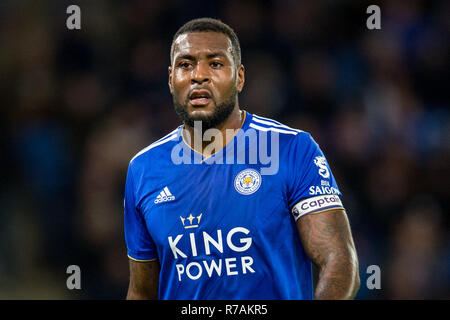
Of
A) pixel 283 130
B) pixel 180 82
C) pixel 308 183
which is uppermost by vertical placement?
pixel 180 82

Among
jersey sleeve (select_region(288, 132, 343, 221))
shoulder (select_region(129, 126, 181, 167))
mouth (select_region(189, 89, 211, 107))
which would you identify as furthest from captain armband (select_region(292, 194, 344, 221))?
shoulder (select_region(129, 126, 181, 167))

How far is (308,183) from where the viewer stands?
3205 millimetres

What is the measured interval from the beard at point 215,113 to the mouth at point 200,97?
3 cm

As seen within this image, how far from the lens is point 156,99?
7352 millimetres

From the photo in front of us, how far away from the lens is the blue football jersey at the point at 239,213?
317 centimetres

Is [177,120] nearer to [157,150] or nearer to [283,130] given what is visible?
[157,150]

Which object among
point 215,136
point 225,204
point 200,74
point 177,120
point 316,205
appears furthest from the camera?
point 177,120

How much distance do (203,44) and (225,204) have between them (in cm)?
90

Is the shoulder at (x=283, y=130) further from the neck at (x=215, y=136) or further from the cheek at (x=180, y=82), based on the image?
the cheek at (x=180, y=82)

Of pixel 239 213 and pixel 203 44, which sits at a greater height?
pixel 203 44

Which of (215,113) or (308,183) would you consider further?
(215,113)

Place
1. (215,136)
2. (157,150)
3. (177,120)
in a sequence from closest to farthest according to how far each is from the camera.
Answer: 1. (215,136)
2. (157,150)
3. (177,120)

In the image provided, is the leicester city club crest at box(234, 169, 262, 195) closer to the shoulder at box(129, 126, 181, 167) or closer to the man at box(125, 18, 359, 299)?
the man at box(125, 18, 359, 299)

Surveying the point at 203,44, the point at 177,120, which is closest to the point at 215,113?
the point at 203,44
